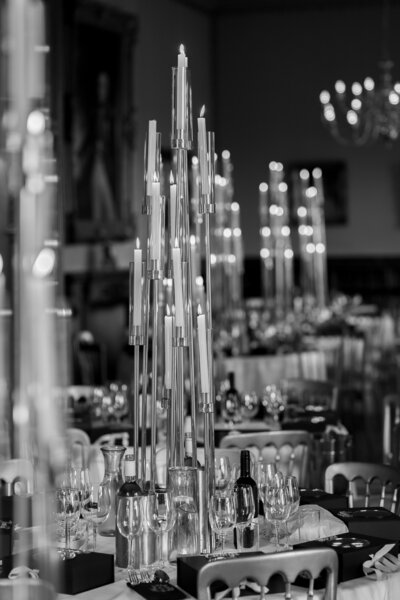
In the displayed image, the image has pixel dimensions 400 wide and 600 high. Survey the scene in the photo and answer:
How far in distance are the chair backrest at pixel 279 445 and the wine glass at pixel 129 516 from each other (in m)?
1.69

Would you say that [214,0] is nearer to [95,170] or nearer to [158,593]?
[95,170]

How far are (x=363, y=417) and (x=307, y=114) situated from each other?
7.04m

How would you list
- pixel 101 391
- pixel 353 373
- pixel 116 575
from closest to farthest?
pixel 116 575 < pixel 101 391 < pixel 353 373

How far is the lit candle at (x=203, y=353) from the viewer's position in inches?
114

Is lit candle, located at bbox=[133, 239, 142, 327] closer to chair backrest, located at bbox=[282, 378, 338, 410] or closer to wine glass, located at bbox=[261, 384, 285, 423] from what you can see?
wine glass, located at bbox=[261, 384, 285, 423]

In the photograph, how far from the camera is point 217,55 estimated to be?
52.5 ft

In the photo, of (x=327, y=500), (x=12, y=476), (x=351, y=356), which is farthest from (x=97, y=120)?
(x=327, y=500)

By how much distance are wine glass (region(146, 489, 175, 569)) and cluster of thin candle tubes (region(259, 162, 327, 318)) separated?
723cm

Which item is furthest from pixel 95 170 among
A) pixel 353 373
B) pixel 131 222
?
pixel 353 373

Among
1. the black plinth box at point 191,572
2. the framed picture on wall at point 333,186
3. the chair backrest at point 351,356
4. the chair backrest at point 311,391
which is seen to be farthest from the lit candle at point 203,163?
the framed picture on wall at point 333,186

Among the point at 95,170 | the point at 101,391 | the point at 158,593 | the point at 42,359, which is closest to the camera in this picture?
the point at 42,359

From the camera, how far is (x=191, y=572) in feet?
8.86

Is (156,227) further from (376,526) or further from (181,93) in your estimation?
(376,526)

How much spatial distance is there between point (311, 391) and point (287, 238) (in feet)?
15.6
